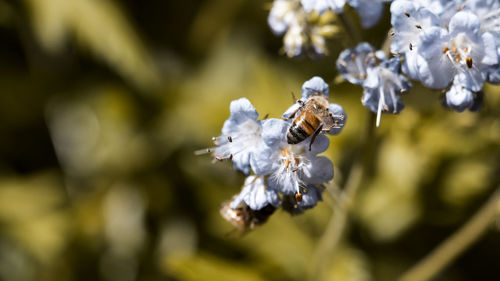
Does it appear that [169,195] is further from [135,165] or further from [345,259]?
[345,259]

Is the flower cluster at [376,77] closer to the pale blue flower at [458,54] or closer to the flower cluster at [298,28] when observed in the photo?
the pale blue flower at [458,54]

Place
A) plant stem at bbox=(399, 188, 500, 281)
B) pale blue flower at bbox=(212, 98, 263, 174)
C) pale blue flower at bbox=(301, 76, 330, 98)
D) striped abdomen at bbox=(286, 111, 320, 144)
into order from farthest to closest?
plant stem at bbox=(399, 188, 500, 281)
pale blue flower at bbox=(212, 98, 263, 174)
pale blue flower at bbox=(301, 76, 330, 98)
striped abdomen at bbox=(286, 111, 320, 144)

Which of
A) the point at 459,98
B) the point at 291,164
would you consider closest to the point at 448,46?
the point at 459,98

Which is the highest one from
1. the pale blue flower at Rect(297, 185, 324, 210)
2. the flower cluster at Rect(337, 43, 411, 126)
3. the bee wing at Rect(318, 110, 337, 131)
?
the flower cluster at Rect(337, 43, 411, 126)

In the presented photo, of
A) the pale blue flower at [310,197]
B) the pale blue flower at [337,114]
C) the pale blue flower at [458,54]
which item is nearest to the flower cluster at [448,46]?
the pale blue flower at [458,54]

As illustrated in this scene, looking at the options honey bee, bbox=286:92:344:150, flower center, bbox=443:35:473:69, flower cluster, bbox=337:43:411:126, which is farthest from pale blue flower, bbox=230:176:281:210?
flower center, bbox=443:35:473:69

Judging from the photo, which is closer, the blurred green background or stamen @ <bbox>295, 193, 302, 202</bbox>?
stamen @ <bbox>295, 193, 302, 202</bbox>

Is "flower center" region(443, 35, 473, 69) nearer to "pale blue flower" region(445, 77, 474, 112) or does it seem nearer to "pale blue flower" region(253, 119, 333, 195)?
"pale blue flower" region(445, 77, 474, 112)

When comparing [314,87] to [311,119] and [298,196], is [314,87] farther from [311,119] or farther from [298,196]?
[298,196]
